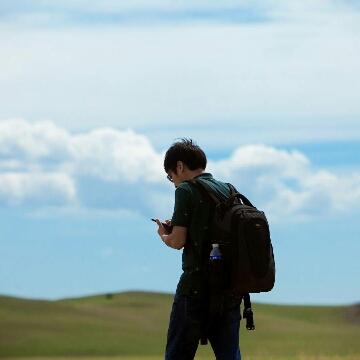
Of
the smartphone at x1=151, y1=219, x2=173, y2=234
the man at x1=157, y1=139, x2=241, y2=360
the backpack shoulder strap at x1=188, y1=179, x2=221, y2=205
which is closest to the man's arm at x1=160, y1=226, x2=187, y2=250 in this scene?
the man at x1=157, y1=139, x2=241, y2=360

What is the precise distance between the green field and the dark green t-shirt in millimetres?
17213

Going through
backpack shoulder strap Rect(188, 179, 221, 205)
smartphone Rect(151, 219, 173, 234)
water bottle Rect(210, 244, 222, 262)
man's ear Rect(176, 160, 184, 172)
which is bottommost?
water bottle Rect(210, 244, 222, 262)

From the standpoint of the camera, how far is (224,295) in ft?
29.7

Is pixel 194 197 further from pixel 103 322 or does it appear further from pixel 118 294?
pixel 118 294

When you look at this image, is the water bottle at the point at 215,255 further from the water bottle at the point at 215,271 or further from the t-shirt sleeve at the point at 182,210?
the t-shirt sleeve at the point at 182,210

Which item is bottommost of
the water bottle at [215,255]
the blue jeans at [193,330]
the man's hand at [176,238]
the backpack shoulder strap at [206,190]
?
the blue jeans at [193,330]

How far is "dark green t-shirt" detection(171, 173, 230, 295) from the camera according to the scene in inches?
352

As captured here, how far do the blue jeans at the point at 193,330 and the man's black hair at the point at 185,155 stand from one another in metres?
0.94

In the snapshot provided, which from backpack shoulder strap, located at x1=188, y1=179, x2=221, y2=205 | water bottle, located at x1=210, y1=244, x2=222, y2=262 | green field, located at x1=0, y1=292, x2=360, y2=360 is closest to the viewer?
water bottle, located at x1=210, y1=244, x2=222, y2=262

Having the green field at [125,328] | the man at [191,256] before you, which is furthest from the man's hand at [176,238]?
the green field at [125,328]

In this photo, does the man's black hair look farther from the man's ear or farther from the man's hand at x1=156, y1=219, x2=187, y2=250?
the man's hand at x1=156, y1=219, x2=187, y2=250

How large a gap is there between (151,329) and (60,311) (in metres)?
3.69

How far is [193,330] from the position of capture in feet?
29.9

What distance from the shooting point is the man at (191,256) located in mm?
8961
